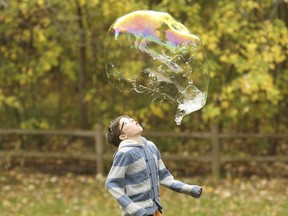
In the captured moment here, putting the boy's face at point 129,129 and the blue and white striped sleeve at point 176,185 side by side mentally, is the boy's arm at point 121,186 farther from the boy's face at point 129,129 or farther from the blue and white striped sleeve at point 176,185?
the blue and white striped sleeve at point 176,185

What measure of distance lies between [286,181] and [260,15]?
2937 millimetres

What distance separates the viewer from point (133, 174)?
14.8ft

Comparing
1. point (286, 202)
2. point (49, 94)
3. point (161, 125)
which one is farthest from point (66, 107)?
point (286, 202)

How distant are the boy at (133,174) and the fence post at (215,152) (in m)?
7.21

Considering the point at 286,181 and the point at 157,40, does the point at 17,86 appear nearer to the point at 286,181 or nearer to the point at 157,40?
the point at 286,181

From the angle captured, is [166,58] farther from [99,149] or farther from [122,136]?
[99,149]

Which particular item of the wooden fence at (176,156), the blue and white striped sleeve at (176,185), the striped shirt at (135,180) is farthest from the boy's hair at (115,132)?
the wooden fence at (176,156)

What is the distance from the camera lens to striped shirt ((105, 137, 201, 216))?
4383 millimetres

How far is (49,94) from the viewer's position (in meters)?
14.6

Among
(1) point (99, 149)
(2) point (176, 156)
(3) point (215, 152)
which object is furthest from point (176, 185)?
(1) point (99, 149)

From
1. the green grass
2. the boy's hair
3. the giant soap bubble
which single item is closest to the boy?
the boy's hair

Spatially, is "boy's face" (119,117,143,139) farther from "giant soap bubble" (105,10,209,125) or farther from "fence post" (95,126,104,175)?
"fence post" (95,126,104,175)

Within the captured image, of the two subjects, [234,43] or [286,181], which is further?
Answer: [286,181]

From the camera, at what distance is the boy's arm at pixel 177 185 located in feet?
15.4
